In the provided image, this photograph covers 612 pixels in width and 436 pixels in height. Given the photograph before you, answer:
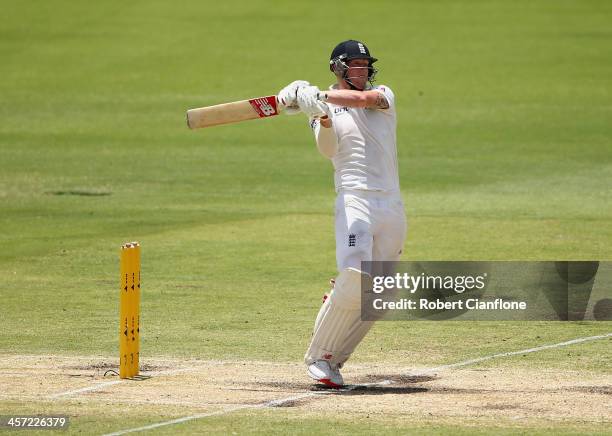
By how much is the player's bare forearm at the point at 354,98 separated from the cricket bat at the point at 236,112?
1.42 feet

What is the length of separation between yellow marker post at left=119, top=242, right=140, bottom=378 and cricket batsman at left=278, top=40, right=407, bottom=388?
1306 millimetres

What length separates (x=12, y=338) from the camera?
456 inches

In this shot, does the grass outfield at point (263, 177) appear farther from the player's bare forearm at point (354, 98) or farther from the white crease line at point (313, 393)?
the player's bare forearm at point (354, 98)

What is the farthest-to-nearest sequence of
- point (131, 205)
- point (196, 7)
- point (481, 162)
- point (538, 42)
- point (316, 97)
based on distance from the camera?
point (196, 7)
point (538, 42)
point (481, 162)
point (131, 205)
point (316, 97)

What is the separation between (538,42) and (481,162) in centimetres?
1242

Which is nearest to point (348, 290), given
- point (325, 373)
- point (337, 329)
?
point (337, 329)

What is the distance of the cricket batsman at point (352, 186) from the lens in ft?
31.0

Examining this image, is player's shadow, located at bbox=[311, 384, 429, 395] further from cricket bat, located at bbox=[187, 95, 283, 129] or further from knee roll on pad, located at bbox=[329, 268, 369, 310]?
cricket bat, located at bbox=[187, 95, 283, 129]

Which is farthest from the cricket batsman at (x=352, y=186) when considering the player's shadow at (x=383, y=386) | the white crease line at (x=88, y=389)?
the white crease line at (x=88, y=389)

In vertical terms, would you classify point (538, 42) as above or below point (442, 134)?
above

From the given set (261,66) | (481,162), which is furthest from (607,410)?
(261,66)

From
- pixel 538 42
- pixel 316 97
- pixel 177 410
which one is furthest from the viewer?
pixel 538 42

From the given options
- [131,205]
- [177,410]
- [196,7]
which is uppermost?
[196,7]

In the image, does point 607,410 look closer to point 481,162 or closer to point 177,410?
point 177,410
